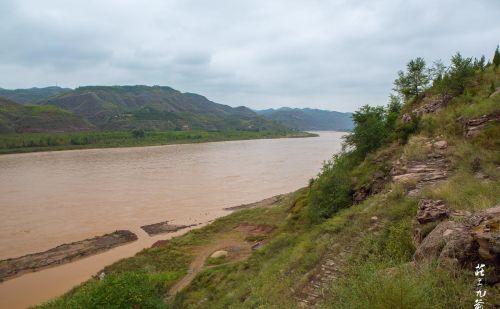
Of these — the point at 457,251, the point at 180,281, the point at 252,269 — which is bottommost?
the point at 180,281

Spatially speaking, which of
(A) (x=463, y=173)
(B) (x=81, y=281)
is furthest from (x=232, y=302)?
(B) (x=81, y=281)

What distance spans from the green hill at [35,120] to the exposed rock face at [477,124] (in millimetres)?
159558

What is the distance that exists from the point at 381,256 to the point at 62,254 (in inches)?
1088

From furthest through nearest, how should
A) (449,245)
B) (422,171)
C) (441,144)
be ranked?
(441,144) < (422,171) < (449,245)

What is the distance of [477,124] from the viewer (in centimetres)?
1527

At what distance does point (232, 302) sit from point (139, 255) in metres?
16.8

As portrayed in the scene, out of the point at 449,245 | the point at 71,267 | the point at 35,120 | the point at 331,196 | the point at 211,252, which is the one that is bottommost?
the point at 71,267

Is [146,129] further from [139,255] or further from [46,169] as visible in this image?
[139,255]

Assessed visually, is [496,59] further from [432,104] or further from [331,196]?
[331,196]

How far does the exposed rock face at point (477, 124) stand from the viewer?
14.9 meters

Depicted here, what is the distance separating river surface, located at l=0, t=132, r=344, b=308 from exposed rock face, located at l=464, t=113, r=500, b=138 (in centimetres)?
2539

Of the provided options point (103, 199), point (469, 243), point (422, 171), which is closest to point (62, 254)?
point (103, 199)

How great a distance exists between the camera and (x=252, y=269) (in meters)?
17.8

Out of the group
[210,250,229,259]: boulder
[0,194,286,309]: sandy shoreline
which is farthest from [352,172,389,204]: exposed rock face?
[0,194,286,309]: sandy shoreline
